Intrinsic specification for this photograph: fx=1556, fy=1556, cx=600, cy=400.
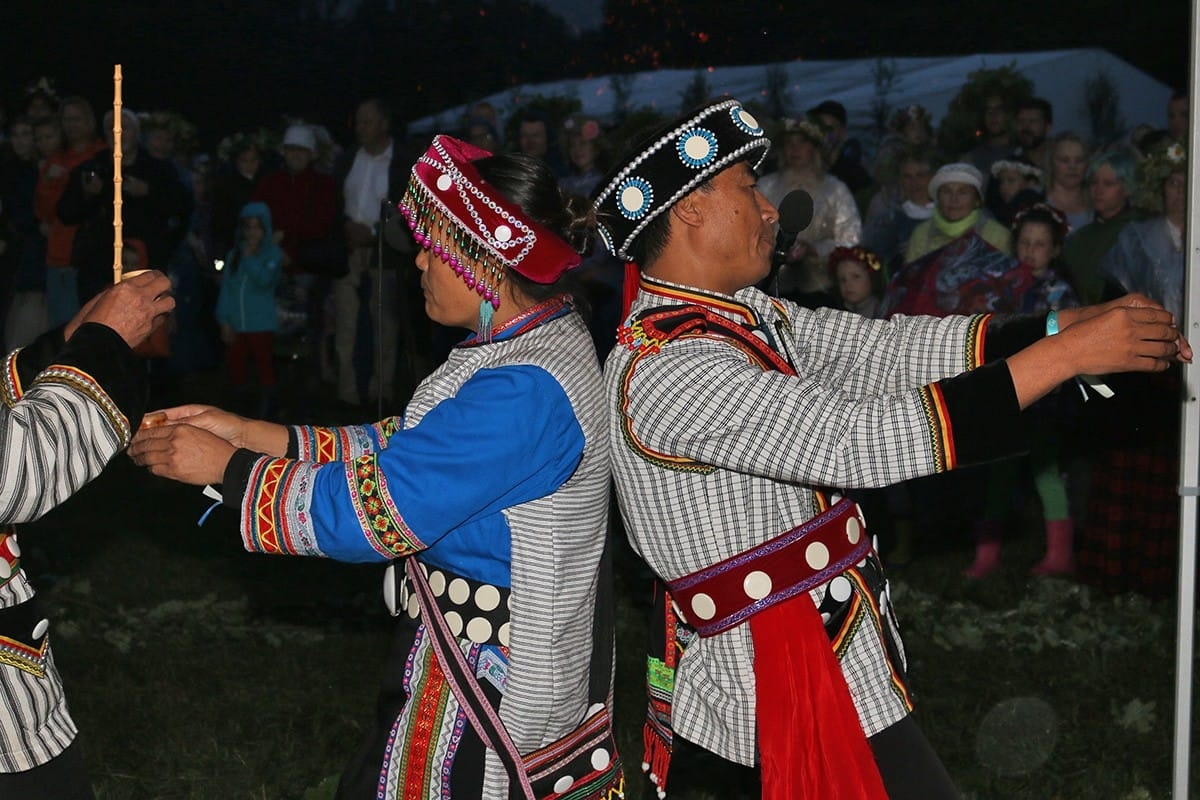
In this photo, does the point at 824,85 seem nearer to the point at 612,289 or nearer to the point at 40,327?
the point at 612,289

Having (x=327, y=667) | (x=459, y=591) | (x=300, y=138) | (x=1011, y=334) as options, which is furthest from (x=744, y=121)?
(x=300, y=138)

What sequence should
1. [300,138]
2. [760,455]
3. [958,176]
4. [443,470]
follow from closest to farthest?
1. [760,455]
2. [443,470]
3. [958,176]
4. [300,138]

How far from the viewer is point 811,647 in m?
2.60

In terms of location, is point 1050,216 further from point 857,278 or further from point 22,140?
point 22,140

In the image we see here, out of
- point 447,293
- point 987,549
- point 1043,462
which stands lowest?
point 987,549

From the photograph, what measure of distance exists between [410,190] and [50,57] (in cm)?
751

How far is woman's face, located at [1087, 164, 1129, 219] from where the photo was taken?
677cm

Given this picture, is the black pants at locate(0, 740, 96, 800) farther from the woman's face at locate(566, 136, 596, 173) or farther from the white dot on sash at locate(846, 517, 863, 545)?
the woman's face at locate(566, 136, 596, 173)

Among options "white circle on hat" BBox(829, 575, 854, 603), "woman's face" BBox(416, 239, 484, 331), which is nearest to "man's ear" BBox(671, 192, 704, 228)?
"woman's face" BBox(416, 239, 484, 331)

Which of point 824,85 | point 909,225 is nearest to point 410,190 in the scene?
point 909,225

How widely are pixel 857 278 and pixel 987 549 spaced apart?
132 centimetres

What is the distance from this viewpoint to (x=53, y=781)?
2.69 m

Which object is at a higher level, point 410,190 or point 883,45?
point 883,45

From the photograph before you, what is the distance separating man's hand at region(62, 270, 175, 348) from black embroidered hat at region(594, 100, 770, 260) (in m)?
0.81
